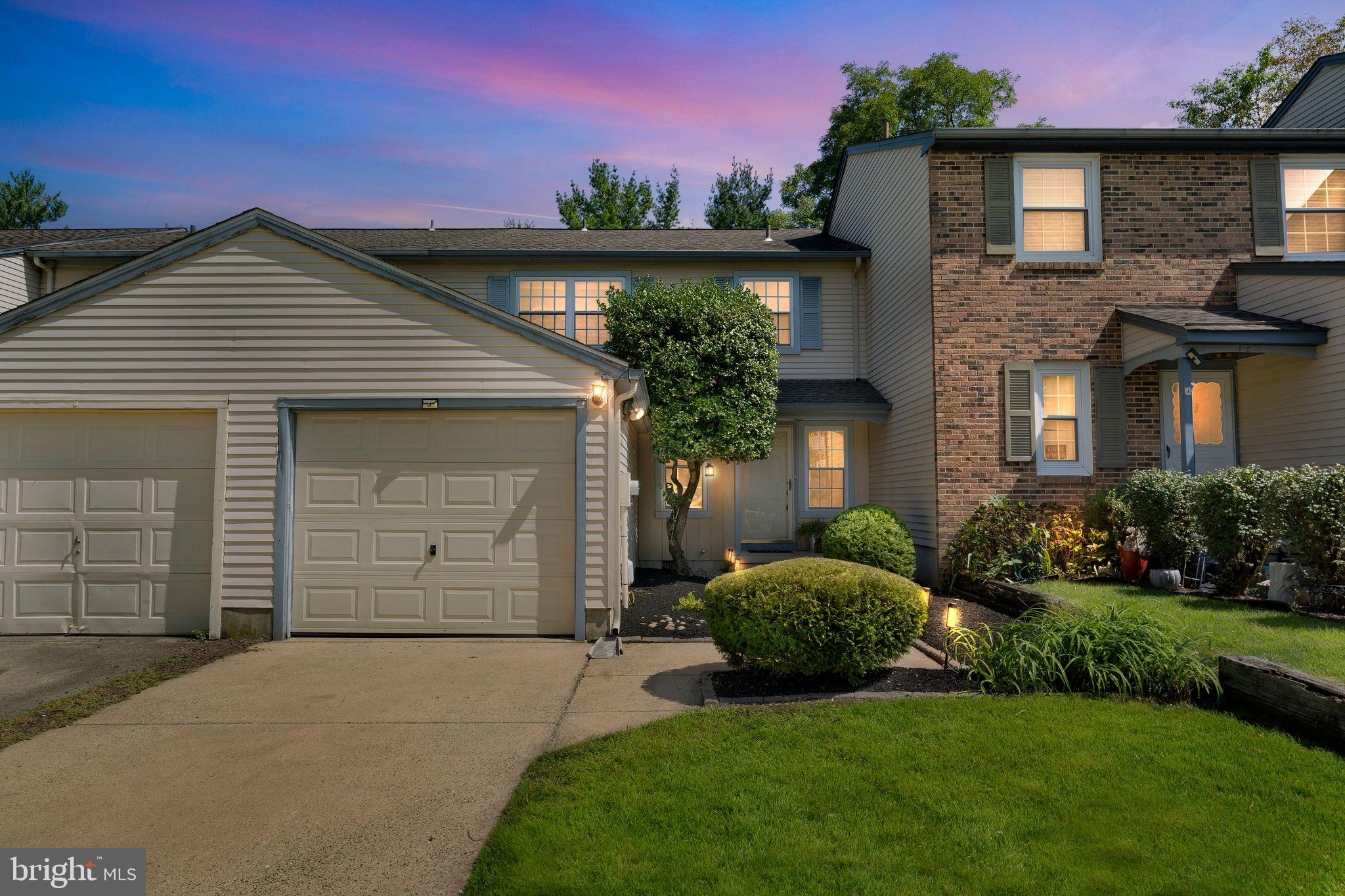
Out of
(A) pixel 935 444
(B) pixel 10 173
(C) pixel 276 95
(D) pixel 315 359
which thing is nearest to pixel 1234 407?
(A) pixel 935 444

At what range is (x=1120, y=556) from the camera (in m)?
9.05

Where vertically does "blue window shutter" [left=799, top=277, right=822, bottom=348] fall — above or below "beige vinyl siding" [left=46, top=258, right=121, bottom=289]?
below

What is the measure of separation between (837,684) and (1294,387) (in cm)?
941

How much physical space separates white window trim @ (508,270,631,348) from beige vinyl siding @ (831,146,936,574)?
4.90m

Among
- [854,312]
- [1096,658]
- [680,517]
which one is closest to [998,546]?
[1096,658]

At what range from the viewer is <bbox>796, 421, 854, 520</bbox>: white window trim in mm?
12641

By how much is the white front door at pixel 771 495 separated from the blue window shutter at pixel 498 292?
5640mm

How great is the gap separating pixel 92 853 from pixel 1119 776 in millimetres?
4946

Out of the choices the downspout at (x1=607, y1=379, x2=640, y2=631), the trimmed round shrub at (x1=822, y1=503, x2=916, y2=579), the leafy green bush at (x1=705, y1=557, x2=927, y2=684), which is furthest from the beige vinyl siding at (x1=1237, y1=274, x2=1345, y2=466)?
the downspout at (x1=607, y1=379, x2=640, y2=631)

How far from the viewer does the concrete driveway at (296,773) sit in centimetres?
293

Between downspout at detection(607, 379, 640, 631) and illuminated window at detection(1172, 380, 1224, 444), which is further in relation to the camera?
illuminated window at detection(1172, 380, 1224, 444)

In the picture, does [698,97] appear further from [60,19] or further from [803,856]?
[803,856]

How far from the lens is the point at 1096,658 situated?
15.9 ft

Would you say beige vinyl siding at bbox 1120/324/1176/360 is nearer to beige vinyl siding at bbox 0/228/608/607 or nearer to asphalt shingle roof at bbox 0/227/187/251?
beige vinyl siding at bbox 0/228/608/607
